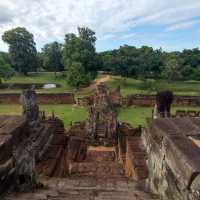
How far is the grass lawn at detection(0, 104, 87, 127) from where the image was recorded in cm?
2030

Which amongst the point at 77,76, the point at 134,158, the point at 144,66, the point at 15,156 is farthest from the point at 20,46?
the point at 15,156

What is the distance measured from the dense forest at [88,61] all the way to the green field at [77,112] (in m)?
6.11

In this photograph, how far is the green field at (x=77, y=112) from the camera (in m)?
19.6

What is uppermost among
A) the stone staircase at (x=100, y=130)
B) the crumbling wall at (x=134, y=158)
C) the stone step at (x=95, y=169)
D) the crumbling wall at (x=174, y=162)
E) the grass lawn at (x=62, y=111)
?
the crumbling wall at (x=174, y=162)

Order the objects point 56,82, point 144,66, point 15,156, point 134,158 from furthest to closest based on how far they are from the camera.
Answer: point 56,82 < point 144,66 < point 134,158 < point 15,156

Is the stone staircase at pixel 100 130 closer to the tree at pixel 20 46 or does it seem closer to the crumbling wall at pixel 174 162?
the crumbling wall at pixel 174 162

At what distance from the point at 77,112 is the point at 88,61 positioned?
42.4 ft

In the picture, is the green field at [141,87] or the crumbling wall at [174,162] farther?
the green field at [141,87]

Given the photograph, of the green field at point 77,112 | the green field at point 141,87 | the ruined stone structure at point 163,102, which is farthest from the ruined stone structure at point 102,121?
the green field at point 141,87

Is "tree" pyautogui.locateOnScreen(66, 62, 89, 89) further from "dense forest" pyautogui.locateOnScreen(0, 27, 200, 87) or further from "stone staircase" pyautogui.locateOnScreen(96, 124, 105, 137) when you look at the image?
"stone staircase" pyautogui.locateOnScreen(96, 124, 105, 137)

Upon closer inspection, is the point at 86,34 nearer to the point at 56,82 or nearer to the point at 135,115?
the point at 56,82

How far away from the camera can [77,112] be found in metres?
22.2

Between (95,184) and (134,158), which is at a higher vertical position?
(95,184)

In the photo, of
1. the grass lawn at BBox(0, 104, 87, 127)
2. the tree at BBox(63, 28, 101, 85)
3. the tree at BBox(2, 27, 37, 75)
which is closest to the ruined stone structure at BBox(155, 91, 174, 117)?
the grass lawn at BBox(0, 104, 87, 127)
